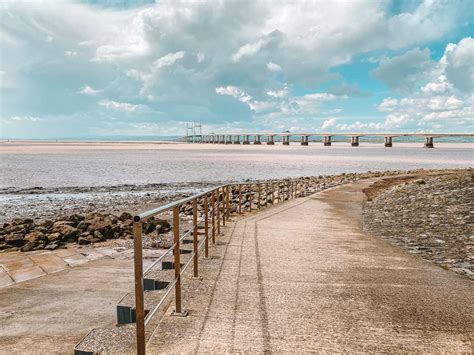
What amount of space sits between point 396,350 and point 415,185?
18637 mm

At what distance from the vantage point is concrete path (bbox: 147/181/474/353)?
367 centimetres

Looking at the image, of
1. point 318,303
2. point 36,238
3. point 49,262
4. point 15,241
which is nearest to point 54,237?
point 36,238

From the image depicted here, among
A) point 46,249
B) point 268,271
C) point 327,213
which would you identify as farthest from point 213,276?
point 327,213

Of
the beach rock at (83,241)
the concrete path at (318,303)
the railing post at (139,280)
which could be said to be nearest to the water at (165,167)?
the beach rock at (83,241)

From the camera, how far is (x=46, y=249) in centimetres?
936

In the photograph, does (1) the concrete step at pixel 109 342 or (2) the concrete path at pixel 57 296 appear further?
(2) the concrete path at pixel 57 296

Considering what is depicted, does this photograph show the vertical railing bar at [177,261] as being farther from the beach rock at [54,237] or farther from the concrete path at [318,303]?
the beach rock at [54,237]

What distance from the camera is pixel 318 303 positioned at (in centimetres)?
462

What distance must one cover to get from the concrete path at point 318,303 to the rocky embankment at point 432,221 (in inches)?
36.1

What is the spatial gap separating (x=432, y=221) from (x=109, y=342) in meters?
10.7

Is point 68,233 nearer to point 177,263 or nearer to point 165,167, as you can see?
point 177,263

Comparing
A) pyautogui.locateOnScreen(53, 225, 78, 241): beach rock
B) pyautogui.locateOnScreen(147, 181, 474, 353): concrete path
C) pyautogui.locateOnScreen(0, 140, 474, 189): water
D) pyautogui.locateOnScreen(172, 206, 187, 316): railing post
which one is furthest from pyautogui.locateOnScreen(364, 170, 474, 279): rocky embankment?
pyautogui.locateOnScreen(0, 140, 474, 189): water

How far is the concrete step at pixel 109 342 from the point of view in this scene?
3469 millimetres

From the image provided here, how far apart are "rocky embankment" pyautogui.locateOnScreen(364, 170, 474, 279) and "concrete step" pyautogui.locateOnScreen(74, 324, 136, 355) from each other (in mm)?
5264
